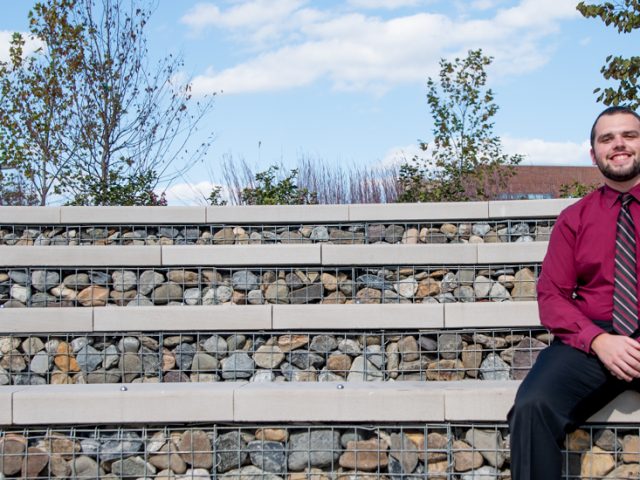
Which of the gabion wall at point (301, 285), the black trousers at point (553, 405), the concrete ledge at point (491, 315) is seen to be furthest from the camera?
the gabion wall at point (301, 285)

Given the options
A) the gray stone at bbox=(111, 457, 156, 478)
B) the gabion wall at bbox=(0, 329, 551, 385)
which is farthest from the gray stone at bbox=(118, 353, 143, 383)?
the gray stone at bbox=(111, 457, 156, 478)

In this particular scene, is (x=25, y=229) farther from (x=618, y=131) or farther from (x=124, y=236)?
(x=618, y=131)

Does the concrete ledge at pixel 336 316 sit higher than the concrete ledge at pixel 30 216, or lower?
lower

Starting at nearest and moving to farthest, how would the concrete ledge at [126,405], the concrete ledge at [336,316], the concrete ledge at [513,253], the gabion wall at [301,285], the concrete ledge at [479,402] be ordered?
the concrete ledge at [479,402] < the concrete ledge at [126,405] < the concrete ledge at [336,316] < the concrete ledge at [513,253] < the gabion wall at [301,285]

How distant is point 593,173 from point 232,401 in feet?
45.7

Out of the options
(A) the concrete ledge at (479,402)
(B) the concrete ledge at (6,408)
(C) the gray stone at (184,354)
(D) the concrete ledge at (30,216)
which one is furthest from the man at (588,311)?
(D) the concrete ledge at (30,216)

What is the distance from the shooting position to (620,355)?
2725 millimetres

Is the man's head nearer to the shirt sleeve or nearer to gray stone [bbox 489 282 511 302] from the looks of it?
the shirt sleeve

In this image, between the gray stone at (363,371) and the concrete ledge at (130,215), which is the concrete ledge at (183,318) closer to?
the gray stone at (363,371)

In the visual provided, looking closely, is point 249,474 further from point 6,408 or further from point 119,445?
point 6,408

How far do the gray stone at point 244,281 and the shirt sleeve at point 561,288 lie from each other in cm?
276

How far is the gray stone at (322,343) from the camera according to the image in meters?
4.94

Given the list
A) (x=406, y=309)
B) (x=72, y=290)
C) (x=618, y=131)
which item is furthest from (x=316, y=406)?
(x=72, y=290)

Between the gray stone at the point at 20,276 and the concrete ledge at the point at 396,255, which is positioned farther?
the gray stone at the point at 20,276
